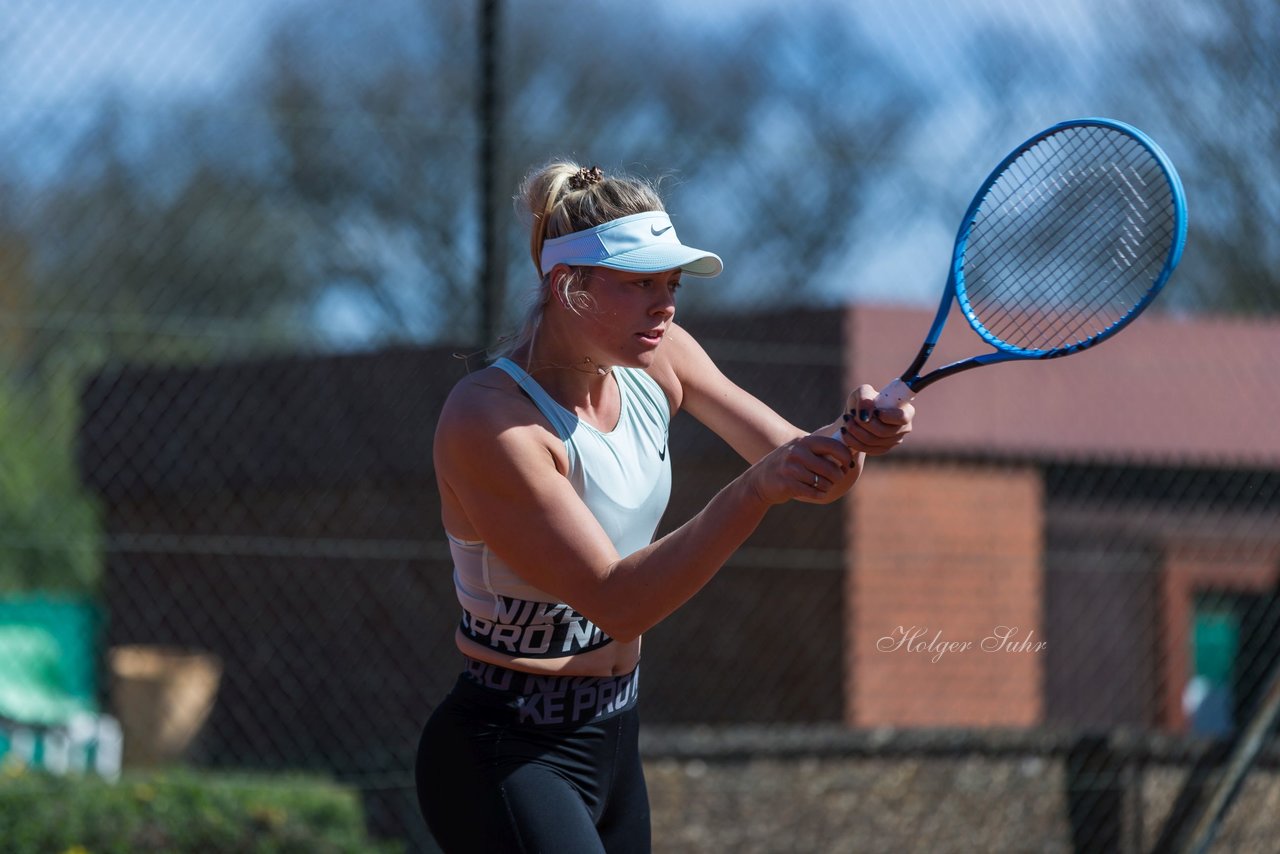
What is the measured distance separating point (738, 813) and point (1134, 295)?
230 cm

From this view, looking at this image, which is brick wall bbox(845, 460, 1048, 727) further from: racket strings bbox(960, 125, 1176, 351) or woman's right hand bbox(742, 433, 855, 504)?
woman's right hand bbox(742, 433, 855, 504)

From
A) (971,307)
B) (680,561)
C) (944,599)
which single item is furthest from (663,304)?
(944,599)

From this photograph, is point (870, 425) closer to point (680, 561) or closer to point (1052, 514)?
point (680, 561)

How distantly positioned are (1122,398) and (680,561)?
4.40 m

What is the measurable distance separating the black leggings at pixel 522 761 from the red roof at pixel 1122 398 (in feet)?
10.8

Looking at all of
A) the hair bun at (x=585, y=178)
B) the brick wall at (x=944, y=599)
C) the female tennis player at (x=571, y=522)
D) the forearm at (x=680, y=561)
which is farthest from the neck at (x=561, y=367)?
the brick wall at (x=944, y=599)

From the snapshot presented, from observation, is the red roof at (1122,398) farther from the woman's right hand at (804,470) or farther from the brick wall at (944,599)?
the woman's right hand at (804,470)

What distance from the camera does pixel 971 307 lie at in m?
2.84

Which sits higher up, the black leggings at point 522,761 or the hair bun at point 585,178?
the hair bun at point 585,178

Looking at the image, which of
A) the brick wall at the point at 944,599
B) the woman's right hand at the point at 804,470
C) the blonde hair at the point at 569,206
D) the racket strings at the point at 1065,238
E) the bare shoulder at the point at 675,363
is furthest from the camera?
the brick wall at the point at 944,599

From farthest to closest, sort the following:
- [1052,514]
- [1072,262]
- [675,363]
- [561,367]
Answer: [1052,514], [1072,262], [675,363], [561,367]

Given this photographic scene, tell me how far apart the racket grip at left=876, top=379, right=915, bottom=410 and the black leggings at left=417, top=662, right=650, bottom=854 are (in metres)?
0.70

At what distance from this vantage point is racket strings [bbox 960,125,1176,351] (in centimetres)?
288

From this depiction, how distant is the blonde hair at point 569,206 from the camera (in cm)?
249
